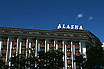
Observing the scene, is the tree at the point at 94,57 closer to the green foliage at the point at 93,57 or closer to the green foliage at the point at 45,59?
the green foliage at the point at 93,57

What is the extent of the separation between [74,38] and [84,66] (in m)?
15.1

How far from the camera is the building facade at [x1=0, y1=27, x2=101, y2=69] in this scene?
50156 millimetres

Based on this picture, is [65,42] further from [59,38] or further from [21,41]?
[21,41]

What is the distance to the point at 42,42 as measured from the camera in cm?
5281

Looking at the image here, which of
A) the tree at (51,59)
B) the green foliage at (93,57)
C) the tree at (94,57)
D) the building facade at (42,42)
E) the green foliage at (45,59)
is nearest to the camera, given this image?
the green foliage at (93,57)

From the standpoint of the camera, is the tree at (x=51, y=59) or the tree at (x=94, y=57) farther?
the tree at (x=51, y=59)

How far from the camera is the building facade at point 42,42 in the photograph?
50.2 metres

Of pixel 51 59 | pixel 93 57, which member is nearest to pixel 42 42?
pixel 51 59

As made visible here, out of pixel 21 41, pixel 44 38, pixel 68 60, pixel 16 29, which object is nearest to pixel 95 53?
pixel 68 60

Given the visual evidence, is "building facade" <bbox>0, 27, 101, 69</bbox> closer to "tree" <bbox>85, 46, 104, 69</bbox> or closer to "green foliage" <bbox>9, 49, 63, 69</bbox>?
"green foliage" <bbox>9, 49, 63, 69</bbox>

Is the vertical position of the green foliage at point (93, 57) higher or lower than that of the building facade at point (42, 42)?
lower

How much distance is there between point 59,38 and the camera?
53.4 metres

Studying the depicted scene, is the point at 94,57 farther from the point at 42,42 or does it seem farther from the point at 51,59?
the point at 42,42

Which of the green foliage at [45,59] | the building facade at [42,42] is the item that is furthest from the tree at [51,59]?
the building facade at [42,42]
